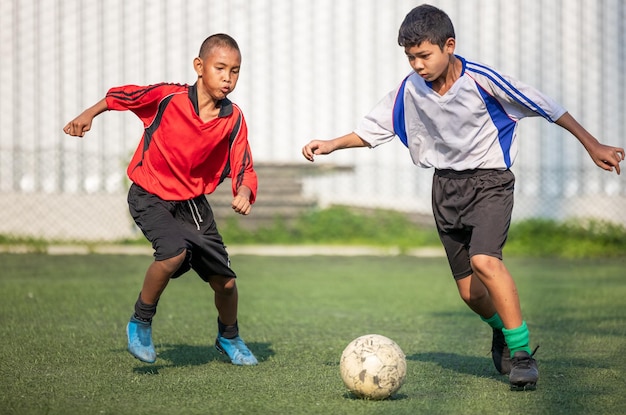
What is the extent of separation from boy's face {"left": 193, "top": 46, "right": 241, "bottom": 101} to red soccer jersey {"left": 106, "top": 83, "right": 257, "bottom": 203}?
0.11m

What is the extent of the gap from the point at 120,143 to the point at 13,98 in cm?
152

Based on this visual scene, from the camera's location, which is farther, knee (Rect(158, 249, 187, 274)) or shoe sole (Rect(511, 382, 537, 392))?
knee (Rect(158, 249, 187, 274))

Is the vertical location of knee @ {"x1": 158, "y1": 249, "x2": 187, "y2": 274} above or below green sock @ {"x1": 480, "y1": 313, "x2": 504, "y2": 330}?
above

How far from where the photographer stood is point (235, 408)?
3977mm

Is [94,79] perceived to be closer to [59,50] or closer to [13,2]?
[59,50]

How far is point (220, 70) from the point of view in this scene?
5.00m

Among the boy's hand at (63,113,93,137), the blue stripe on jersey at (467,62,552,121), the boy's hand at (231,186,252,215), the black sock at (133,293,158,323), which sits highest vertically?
the blue stripe on jersey at (467,62,552,121)

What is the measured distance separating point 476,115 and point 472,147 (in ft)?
0.51

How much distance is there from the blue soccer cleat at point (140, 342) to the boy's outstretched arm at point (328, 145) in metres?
1.16

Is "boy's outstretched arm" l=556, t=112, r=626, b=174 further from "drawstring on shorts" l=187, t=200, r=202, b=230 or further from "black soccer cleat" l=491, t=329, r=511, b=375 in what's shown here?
"drawstring on shorts" l=187, t=200, r=202, b=230

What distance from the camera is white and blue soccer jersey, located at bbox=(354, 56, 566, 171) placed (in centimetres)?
468

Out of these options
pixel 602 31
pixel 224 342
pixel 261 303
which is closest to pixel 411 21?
pixel 224 342

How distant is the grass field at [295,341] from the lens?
414 cm

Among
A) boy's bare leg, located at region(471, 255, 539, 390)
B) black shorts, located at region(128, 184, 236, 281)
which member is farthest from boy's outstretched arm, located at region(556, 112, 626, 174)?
black shorts, located at region(128, 184, 236, 281)
